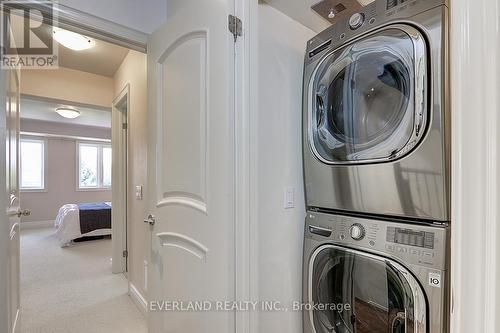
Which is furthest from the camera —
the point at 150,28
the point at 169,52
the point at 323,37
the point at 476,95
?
the point at 150,28

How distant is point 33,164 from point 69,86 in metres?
4.26

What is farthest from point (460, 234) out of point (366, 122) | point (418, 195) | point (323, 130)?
point (323, 130)

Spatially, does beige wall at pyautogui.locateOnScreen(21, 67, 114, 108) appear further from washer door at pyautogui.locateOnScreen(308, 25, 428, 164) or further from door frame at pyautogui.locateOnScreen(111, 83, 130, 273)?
washer door at pyautogui.locateOnScreen(308, 25, 428, 164)

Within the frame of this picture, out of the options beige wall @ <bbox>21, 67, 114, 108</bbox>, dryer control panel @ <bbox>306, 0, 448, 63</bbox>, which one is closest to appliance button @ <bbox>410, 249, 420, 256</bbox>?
dryer control panel @ <bbox>306, 0, 448, 63</bbox>

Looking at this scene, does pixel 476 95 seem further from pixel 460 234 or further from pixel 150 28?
pixel 150 28

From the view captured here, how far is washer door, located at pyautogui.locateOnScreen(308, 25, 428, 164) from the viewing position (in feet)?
3.05

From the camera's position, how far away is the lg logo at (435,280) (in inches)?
33.6

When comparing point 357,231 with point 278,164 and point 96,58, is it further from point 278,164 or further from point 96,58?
point 96,58

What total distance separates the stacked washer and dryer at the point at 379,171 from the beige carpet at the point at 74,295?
1800 mm

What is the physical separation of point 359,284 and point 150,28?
193 cm

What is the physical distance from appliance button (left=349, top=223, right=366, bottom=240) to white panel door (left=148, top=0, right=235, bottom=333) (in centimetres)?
52

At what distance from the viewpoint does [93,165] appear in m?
6.91

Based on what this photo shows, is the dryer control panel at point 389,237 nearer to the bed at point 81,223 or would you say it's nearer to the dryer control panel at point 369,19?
the dryer control panel at point 369,19

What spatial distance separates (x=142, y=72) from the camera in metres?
2.36
